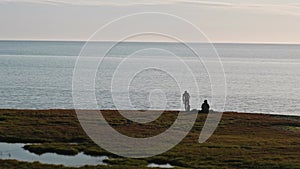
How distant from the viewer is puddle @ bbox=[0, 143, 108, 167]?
133ft

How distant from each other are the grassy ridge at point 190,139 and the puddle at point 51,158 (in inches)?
43.4

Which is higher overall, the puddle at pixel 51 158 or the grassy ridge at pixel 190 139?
the grassy ridge at pixel 190 139

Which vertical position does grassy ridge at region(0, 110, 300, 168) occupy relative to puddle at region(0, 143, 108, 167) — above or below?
above

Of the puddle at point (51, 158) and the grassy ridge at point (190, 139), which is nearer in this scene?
the puddle at point (51, 158)

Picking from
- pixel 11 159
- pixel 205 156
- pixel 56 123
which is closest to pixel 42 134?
pixel 56 123

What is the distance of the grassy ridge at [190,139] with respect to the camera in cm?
4238

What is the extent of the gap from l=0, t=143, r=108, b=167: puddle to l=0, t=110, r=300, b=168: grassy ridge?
110 cm

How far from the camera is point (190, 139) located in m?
52.8

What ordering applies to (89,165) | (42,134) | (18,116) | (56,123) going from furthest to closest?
1. (18,116)
2. (56,123)
3. (42,134)
4. (89,165)

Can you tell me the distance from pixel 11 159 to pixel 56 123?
62.7 ft

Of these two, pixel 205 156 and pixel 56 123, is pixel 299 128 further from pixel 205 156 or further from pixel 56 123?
pixel 56 123

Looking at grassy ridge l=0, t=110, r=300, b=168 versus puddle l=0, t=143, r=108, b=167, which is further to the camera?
grassy ridge l=0, t=110, r=300, b=168

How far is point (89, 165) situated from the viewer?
3934cm

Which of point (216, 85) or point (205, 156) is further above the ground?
point (216, 85)
